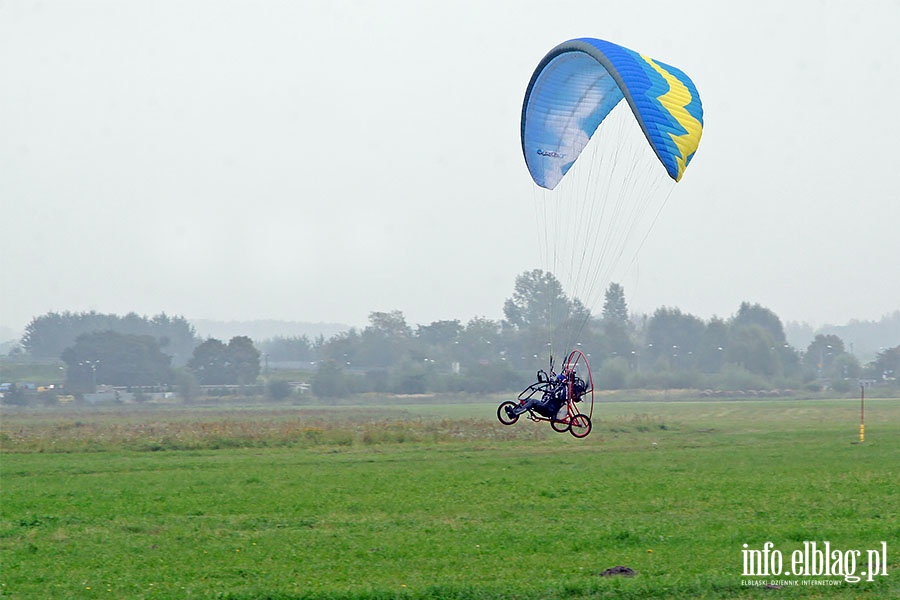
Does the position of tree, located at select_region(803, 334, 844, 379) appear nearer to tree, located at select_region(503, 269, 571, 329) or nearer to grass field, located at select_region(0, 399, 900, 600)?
tree, located at select_region(503, 269, 571, 329)

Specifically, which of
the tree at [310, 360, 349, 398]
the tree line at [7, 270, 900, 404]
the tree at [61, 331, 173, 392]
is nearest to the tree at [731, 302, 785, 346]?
the tree line at [7, 270, 900, 404]

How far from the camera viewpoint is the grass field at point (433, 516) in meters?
13.6

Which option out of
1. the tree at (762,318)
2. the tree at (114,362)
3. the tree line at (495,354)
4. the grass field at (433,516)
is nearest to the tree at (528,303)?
the tree line at (495,354)

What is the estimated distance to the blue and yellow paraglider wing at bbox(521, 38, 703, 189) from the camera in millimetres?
15797

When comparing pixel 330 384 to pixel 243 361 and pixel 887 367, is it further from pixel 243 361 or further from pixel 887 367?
pixel 887 367

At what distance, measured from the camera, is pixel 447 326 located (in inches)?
4085

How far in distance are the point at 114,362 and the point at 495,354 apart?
3620 centimetres

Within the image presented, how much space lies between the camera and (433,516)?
1903 cm

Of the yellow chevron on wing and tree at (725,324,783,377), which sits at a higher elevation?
the yellow chevron on wing

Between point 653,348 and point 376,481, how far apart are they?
81.9m

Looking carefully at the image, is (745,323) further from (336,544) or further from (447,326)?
(336,544)

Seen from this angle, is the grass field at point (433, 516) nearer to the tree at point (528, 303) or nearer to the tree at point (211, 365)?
the tree at point (211, 365)

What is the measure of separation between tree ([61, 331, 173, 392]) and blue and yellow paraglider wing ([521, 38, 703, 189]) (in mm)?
68070

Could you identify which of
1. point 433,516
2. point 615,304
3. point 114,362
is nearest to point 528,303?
point 615,304
